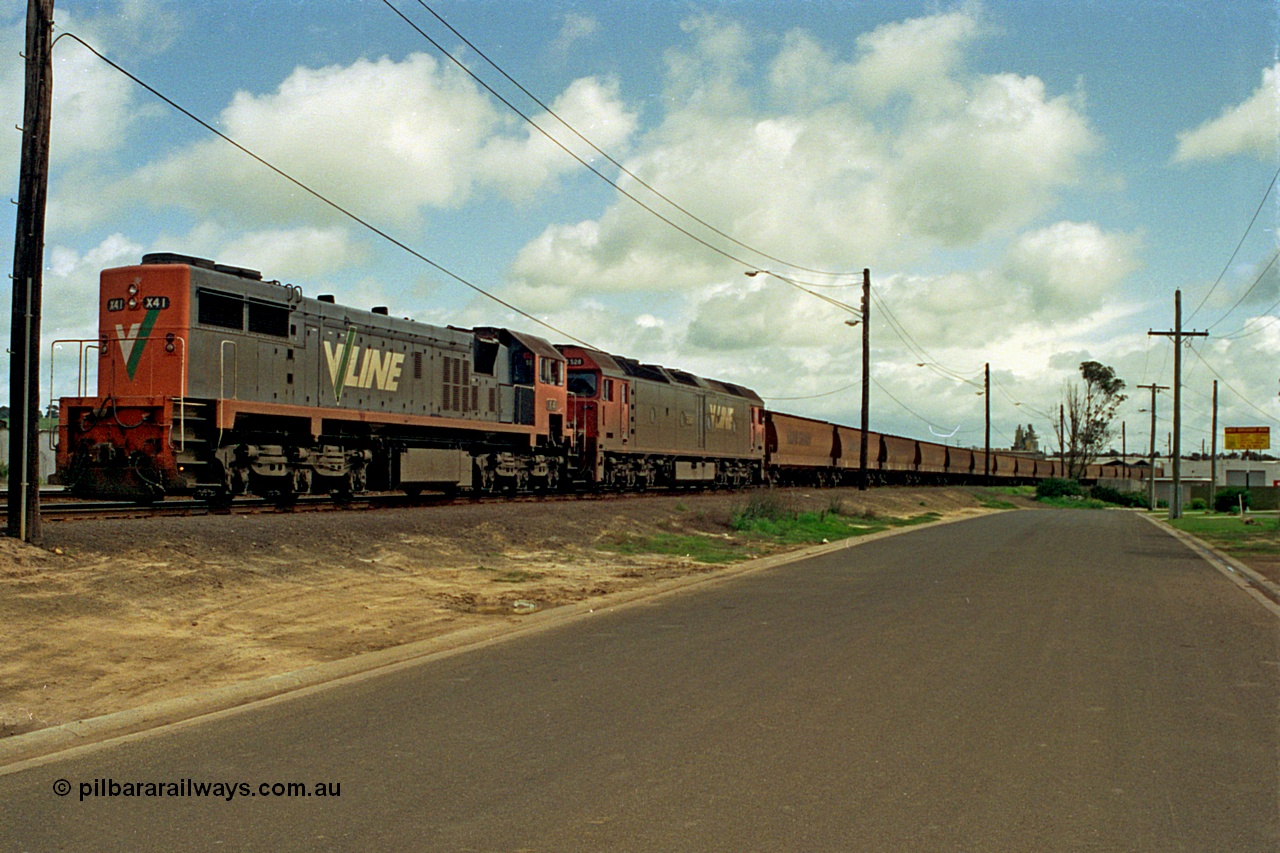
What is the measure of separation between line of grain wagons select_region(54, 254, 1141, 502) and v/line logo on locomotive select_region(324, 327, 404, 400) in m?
0.03

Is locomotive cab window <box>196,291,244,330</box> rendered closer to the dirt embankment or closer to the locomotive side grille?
the dirt embankment

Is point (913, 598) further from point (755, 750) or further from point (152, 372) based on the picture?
point (152, 372)

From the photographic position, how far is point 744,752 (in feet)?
A: 18.2

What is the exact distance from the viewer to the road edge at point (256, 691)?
228 inches

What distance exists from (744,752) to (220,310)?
1453 centimetres

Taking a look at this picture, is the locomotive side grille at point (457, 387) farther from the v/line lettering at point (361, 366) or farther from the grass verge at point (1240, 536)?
the grass verge at point (1240, 536)

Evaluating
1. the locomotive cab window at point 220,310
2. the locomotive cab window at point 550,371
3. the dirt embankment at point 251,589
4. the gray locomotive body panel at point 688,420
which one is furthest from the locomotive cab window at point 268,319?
the gray locomotive body panel at point 688,420

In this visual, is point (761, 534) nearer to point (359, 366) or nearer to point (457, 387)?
point (457, 387)

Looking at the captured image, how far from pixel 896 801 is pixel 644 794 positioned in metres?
1.18

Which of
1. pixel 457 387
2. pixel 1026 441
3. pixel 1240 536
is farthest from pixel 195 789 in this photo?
pixel 1026 441

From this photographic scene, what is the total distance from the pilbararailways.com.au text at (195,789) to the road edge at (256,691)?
2.28ft

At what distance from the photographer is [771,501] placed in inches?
1033

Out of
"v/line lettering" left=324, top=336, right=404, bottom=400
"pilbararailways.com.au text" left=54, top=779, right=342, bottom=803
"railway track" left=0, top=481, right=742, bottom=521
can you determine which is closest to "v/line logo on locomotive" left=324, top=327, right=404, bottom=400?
"v/line lettering" left=324, top=336, right=404, bottom=400

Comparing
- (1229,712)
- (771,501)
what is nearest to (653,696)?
(1229,712)
